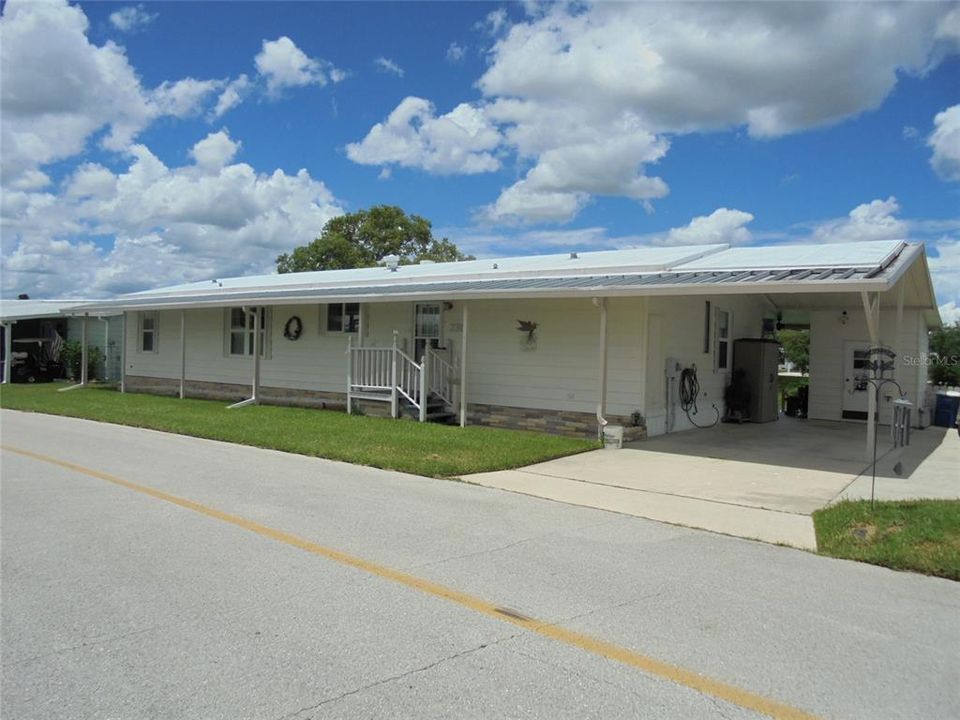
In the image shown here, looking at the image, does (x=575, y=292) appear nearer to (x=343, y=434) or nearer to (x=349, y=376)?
(x=343, y=434)

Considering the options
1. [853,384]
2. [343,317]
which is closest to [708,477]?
[853,384]

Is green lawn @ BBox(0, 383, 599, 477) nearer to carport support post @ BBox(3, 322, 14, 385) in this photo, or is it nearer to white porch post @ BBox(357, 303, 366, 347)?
white porch post @ BBox(357, 303, 366, 347)

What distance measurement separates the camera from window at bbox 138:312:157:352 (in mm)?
24486

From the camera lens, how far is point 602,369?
1322cm

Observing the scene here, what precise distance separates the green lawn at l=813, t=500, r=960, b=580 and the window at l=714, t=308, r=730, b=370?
9.26 meters

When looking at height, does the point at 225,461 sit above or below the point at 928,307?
below

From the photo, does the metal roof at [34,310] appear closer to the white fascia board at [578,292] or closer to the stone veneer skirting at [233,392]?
the stone veneer skirting at [233,392]

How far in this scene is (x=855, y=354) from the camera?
60.7ft

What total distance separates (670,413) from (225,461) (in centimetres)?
849

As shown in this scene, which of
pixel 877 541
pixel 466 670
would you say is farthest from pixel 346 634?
pixel 877 541

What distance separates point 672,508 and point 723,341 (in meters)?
10.1

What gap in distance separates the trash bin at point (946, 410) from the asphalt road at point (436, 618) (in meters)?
15.0

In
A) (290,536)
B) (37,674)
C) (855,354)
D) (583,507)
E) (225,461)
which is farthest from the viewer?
(855,354)

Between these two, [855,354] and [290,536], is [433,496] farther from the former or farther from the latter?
[855,354]
